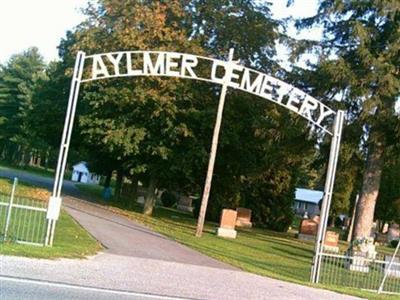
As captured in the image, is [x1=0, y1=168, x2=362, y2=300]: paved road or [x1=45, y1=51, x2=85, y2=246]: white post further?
[x1=45, y1=51, x2=85, y2=246]: white post

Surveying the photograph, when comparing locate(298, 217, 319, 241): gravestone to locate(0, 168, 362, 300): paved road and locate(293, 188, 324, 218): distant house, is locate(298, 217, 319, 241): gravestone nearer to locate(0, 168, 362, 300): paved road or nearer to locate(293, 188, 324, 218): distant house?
locate(0, 168, 362, 300): paved road

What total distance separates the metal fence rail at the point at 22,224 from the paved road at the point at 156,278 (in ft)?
6.14

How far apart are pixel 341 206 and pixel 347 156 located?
3582cm

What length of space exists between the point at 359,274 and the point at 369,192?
10.7 metres

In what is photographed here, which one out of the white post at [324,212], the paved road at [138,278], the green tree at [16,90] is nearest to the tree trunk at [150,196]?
the paved road at [138,278]

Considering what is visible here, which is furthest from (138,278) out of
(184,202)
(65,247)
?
(184,202)

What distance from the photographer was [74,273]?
11383 millimetres

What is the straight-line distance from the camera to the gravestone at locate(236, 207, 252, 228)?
42.4 metres

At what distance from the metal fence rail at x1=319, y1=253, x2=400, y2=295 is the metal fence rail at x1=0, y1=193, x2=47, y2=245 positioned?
23.1ft

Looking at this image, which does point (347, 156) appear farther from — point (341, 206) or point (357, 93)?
point (341, 206)

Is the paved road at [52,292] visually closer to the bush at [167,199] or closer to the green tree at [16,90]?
the bush at [167,199]

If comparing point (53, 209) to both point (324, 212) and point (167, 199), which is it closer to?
point (324, 212)

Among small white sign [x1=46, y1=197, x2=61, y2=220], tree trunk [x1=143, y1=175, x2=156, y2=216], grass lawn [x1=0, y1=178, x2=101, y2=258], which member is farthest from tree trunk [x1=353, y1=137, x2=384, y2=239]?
small white sign [x1=46, y1=197, x2=61, y2=220]

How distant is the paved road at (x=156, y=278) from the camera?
10.8 meters
